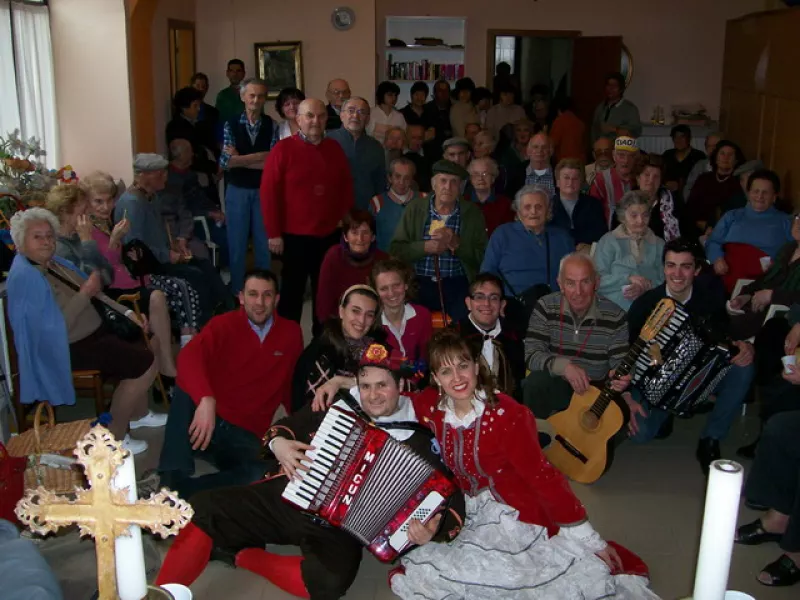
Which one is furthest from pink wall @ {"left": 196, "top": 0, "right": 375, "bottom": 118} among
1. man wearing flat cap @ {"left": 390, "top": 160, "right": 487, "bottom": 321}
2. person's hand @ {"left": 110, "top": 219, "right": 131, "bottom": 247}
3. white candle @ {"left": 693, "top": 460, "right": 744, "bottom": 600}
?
white candle @ {"left": 693, "top": 460, "right": 744, "bottom": 600}

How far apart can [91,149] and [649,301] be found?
4.40 m

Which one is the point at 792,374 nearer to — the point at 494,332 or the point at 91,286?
the point at 494,332

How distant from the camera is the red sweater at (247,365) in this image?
3.59 metres

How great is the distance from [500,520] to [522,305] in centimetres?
170

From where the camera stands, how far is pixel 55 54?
6320 millimetres

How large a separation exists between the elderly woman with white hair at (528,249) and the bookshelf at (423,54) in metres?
6.48

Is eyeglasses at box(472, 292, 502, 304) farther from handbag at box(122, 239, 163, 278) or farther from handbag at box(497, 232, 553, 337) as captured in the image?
handbag at box(122, 239, 163, 278)

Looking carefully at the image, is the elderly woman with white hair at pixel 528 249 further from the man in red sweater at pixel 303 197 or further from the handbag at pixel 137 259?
the handbag at pixel 137 259

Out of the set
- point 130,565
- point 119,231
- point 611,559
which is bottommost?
point 611,559

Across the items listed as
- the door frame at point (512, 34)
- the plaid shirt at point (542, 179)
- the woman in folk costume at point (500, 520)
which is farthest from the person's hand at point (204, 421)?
the door frame at point (512, 34)

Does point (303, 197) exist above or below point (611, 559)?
above

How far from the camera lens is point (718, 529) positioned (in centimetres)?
122

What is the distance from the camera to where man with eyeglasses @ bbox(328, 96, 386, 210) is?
Result: 569 centimetres

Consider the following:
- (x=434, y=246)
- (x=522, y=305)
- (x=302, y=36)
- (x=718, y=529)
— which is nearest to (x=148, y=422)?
(x=434, y=246)
